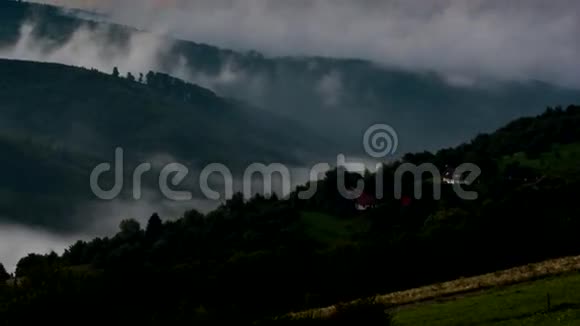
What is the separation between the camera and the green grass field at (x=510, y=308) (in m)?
38.0

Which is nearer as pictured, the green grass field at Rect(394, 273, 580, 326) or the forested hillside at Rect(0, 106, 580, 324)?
the green grass field at Rect(394, 273, 580, 326)

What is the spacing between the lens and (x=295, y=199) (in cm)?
18075

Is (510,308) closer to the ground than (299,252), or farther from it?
farther from it

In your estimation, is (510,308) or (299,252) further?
(299,252)

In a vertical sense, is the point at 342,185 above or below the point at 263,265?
above

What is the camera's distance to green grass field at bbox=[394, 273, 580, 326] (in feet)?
125

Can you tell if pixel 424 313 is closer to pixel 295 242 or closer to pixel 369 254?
pixel 369 254

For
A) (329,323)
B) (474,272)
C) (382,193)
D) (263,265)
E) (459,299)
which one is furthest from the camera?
(382,193)

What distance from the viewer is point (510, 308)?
1668 inches

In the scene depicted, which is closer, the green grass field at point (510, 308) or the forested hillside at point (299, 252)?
the green grass field at point (510, 308)

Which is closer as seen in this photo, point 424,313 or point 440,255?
point 424,313

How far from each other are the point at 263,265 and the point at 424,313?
5030 cm

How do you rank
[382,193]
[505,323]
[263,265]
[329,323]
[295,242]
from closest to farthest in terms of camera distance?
[329,323]
[505,323]
[263,265]
[295,242]
[382,193]

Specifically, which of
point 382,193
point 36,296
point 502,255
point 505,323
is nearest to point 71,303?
point 36,296
